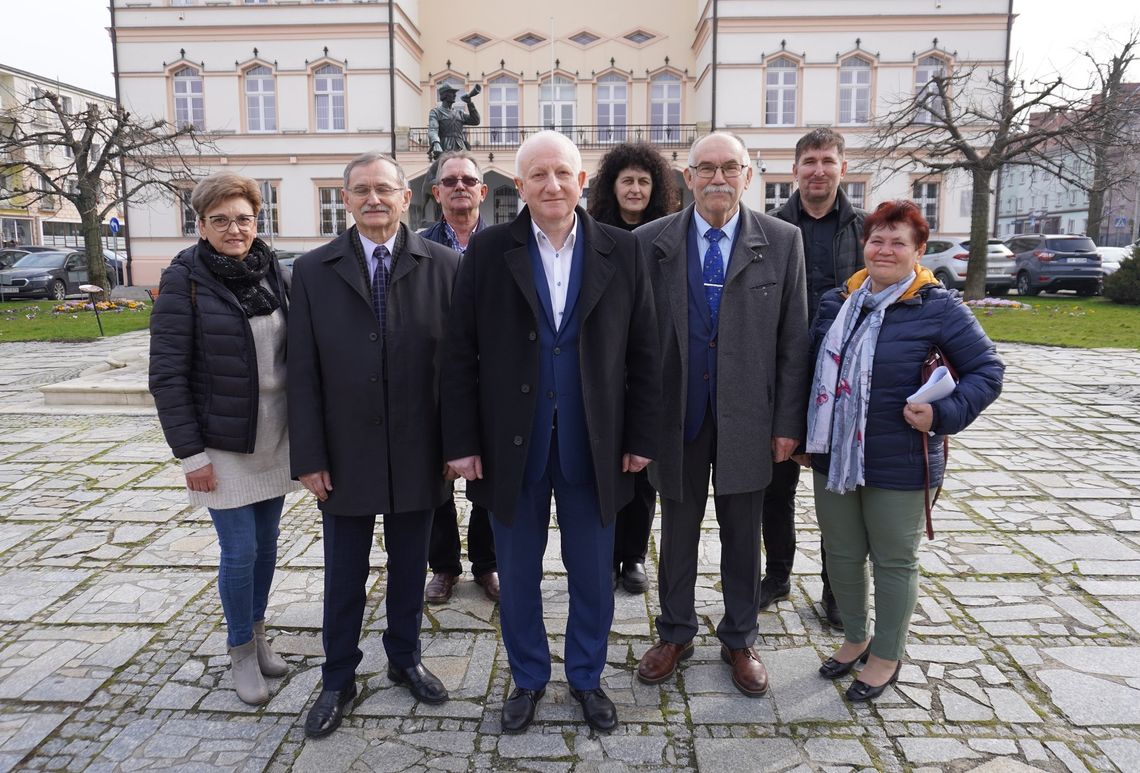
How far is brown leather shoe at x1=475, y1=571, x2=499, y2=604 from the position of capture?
4.36 meters

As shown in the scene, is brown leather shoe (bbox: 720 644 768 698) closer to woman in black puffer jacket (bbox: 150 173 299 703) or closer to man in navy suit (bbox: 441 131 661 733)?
man in navy suit (bbox: 441 131 661 733)

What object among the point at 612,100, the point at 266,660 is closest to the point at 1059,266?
the point at 612,100

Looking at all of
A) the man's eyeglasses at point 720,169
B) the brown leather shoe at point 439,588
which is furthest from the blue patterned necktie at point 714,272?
the brown leather shoe at point 439,588

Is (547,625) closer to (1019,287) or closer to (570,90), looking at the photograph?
(1019,287)

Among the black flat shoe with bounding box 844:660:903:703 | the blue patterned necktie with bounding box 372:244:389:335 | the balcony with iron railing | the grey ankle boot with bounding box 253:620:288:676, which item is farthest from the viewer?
the balcony with iron railing

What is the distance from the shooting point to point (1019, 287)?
22.4 m

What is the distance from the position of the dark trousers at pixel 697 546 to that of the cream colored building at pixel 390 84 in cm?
2671

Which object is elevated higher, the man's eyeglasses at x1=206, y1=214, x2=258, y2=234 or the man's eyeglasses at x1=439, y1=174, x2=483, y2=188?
the man's eyeglasses at x1=439, y1=174, x2=483, y2=188

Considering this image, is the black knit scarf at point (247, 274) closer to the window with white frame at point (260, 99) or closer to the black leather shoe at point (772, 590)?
the black leather shoe at point (772, 590)

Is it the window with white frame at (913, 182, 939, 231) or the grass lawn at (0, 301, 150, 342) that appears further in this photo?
the window with white frame at (913, 182, 939, 231)

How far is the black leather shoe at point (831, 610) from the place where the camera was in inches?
156

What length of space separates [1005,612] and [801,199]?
225cm

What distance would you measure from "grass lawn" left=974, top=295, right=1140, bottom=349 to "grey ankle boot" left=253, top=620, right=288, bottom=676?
13.4 meters

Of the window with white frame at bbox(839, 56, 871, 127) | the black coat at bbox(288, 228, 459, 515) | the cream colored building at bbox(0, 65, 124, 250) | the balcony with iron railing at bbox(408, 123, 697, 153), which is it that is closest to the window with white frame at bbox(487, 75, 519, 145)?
the balcony with iron railing at bbox(408, 123, 697, 153)
